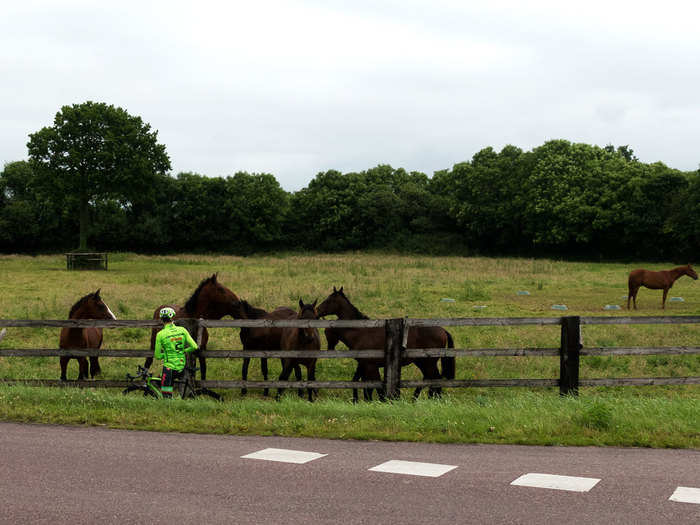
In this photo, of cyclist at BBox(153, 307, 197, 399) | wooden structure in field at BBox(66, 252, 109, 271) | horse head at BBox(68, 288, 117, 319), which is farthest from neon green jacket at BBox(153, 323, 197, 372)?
wooden structure in field at BBox(66, 252, 109, 271)

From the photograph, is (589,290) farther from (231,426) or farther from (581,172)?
(581,172)

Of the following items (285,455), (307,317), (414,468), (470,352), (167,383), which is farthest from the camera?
(307,317)

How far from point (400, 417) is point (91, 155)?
52124 mm

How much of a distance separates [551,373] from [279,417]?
7393mm

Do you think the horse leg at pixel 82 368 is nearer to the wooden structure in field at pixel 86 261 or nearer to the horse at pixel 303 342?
the horse at pixel 303 342

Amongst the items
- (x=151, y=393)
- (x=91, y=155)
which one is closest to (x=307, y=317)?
(x=151, y=393)

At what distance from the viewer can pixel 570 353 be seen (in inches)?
419

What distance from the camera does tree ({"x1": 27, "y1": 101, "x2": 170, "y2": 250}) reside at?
55.4 metres

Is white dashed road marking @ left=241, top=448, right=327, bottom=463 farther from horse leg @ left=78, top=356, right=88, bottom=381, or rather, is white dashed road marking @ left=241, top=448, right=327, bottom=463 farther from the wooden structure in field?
the wooden structure in field

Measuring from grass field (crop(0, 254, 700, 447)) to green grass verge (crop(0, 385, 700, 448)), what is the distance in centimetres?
2

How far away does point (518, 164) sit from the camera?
82562 mm

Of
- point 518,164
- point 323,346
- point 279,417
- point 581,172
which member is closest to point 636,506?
point 279,417

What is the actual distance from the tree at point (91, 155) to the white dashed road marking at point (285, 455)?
5153 cm

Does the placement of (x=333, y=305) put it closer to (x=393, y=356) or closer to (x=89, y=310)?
(x=393, y=356)
